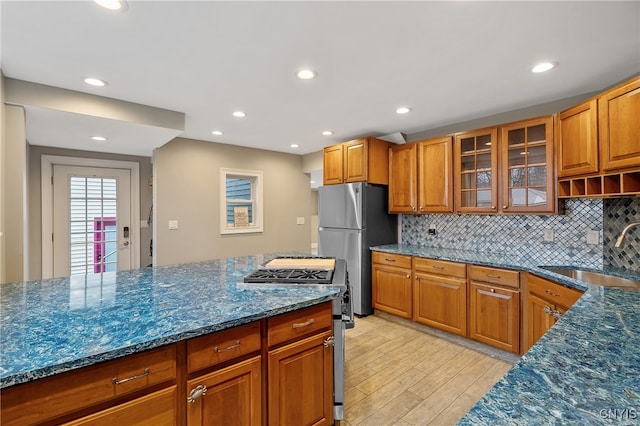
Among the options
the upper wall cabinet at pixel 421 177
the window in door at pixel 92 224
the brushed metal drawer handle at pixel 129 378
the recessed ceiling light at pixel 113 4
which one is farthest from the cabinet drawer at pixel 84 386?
the window in door at pixel 92 224

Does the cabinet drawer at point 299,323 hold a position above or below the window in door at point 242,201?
below

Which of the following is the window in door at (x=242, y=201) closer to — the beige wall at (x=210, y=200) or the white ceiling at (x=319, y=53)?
the beige wall at (x=210, y=200)

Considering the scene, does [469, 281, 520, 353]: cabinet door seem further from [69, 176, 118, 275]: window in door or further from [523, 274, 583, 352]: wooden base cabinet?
[69, 176, 118, 275]: window in door

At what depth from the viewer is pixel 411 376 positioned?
245 cm

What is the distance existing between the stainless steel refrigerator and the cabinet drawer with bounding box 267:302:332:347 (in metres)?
2.02

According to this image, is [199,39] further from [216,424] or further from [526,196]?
[526,196]

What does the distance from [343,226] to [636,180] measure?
2641 mm

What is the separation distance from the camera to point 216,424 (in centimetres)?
129

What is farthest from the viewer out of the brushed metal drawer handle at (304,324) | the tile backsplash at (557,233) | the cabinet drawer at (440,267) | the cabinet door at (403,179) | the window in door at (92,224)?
the window in door at (92,224)

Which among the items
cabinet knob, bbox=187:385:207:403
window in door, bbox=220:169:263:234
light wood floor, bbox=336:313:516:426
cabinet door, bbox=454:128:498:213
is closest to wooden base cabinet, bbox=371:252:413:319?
light wood floor, bbox=336:313:516:426

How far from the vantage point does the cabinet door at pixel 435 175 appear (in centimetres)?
333

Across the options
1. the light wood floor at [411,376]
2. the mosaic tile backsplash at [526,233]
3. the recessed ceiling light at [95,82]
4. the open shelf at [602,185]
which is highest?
the recessed ceiling light at [95,82]

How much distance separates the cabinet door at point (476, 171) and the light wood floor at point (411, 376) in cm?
143

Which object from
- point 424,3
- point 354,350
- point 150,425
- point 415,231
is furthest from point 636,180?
point 150,425
